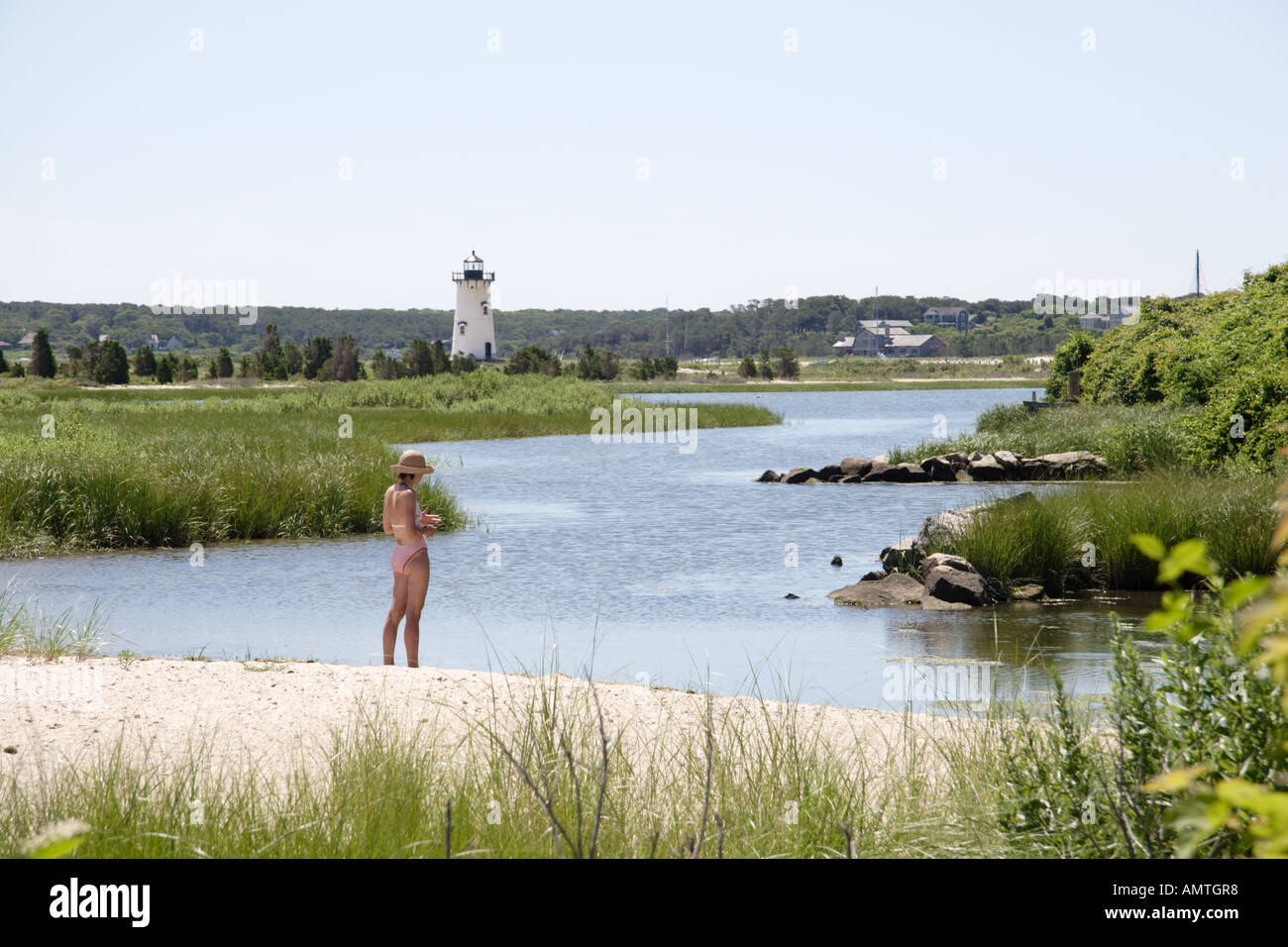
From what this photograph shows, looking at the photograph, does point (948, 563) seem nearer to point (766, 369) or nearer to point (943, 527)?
point (943, 527)

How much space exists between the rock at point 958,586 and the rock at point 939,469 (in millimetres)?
17122

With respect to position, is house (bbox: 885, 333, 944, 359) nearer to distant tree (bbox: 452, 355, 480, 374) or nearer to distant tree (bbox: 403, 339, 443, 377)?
distant tree (bbox: 452, 355, 480, 374)

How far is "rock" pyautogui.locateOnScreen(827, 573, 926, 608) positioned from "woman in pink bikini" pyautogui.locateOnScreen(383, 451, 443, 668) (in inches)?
252

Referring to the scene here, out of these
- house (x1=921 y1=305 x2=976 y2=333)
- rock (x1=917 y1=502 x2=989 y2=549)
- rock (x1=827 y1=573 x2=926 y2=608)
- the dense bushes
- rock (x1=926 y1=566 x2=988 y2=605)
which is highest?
house (x1=921 y1=305 x2=976 y2=333)

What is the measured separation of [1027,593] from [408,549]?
834 cm

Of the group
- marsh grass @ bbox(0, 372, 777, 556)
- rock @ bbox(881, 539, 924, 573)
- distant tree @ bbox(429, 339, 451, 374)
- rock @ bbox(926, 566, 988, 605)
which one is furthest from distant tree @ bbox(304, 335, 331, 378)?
rock @ bbox(926, 566, 988, 605)

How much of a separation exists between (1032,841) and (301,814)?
9.57 feet

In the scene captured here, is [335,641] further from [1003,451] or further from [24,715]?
[1003,451]

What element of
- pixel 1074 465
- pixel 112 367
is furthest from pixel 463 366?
pixel 1074 465

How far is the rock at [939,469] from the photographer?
31.5m

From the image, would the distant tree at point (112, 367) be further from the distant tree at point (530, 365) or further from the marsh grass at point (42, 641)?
the marsh grass at point (42, 641)

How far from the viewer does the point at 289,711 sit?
314 inches

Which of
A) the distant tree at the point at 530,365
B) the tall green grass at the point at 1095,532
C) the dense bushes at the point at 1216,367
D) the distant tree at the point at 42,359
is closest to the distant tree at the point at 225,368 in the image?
the distant tree at the point at 42,359

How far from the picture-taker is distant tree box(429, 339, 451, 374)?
276 feet
